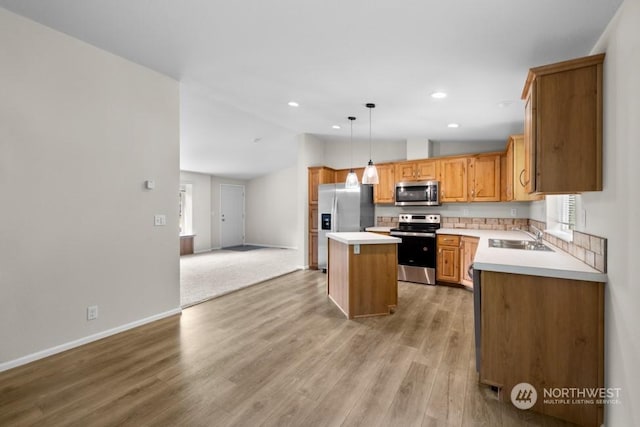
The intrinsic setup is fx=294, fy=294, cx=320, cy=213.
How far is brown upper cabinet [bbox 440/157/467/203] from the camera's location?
4871mm

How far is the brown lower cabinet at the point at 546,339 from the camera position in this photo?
5.59 feet

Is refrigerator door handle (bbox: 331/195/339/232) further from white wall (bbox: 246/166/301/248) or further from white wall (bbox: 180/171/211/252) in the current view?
white wall (bbox: 180/171/211/252)

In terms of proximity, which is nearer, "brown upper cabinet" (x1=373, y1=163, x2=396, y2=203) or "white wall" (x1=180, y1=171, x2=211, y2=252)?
"brown upper cabinet" (x1=373, y1=163, x2=396, y2=203)

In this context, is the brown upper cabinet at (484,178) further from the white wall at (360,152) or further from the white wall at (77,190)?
the white wall at (77,190)

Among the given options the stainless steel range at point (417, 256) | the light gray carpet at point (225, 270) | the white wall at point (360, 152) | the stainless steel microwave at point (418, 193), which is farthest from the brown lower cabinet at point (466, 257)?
the light gray carpet at point (225, 270)

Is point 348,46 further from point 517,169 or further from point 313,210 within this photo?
point 313,210

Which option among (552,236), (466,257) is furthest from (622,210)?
(466,257)

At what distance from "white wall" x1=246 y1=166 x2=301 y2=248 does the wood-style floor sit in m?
5.86

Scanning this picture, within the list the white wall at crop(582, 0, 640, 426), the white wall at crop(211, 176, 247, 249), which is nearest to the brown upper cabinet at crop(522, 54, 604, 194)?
the white wall at crop(582, 0, 640, 426)

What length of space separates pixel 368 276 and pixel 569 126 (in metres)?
2.25

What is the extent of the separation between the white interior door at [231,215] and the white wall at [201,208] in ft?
1.80

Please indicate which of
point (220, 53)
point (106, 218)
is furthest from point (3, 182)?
point (220, 53)

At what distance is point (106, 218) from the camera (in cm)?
283

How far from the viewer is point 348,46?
8.10ft
